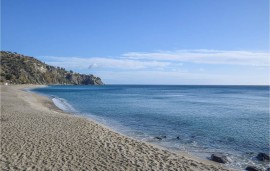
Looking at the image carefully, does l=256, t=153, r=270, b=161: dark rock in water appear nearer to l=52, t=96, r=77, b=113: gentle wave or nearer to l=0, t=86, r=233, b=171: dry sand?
l=0, t=86, r=233, b=171: dry sand

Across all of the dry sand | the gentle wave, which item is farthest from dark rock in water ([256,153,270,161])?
the gentle wave

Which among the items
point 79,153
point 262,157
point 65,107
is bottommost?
point 65,107

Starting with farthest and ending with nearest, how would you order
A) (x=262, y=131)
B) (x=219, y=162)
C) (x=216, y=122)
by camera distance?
(x=216, y=122) → (x=262, y=131) → (x=219, y=162)

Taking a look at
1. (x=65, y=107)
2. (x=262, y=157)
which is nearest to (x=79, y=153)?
(x=262, y=157)

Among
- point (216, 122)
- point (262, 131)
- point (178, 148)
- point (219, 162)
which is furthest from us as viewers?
point (216, 122)

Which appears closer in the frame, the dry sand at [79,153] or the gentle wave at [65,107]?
the dry sand at [79,153]

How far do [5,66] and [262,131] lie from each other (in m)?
179

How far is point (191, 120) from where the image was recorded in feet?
112

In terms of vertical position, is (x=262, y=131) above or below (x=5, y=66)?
below

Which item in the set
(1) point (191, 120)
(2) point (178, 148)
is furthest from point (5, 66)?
(2) point (178, 148)

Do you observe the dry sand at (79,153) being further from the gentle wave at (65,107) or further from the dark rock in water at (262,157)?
the gentle wave at (65,107)

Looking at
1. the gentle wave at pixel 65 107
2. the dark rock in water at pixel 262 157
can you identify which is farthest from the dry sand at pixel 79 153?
the gentle wave at pixel 65 107

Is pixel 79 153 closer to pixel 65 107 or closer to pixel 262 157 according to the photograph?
pixel 262 157

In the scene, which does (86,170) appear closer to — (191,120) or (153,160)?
(153,160)
